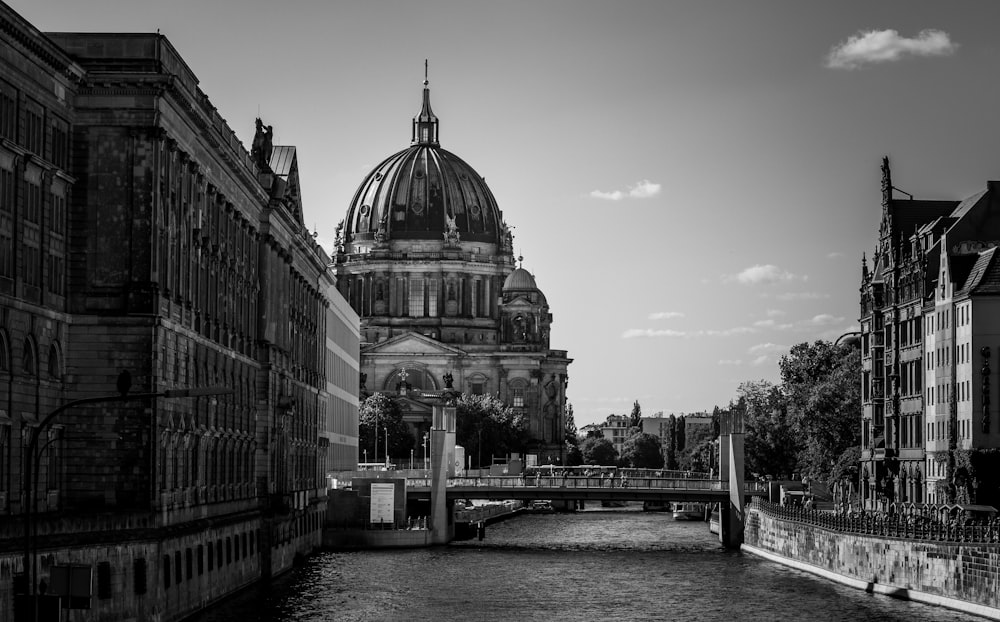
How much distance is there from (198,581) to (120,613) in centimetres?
1297

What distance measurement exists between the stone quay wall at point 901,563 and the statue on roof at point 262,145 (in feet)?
107

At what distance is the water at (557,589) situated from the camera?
78.1 m

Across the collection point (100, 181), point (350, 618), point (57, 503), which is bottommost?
point (350, 618)

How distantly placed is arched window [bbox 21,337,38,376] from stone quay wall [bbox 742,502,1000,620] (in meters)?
33.4

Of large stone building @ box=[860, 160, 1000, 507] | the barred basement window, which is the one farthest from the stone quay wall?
the barred basement window

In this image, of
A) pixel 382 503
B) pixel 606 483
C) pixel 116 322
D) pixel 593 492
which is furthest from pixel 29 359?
pixel 606 483

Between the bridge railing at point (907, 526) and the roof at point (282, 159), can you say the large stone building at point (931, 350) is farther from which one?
the roof at point (282, 159)

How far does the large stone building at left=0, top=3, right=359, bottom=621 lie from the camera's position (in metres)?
56.9

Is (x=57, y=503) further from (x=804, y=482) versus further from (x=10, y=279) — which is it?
(x=804, y=482)

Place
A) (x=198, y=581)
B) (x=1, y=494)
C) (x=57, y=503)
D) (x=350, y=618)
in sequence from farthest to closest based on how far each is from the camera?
1. (x=350, y=618)
2. (x=198, y=581)
3. (x=57, y=503)
4. (x=1, y=494)

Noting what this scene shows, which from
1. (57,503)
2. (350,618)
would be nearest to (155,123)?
(57,503)

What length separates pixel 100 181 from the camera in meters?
63.9

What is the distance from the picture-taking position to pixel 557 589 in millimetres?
93000

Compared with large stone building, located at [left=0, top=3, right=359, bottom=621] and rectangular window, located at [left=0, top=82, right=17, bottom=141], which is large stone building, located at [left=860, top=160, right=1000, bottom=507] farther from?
rectangular window, located at [left=0, top=82, right=17, bottom=141]
